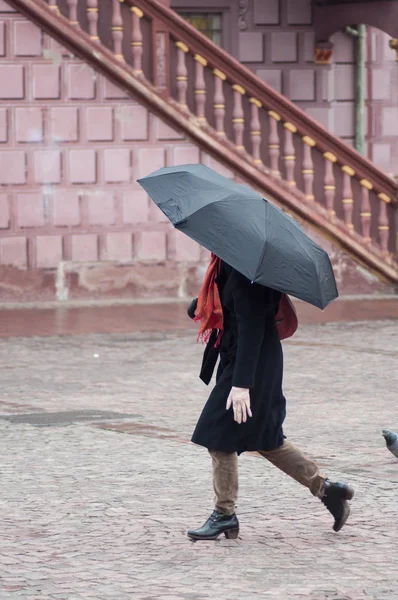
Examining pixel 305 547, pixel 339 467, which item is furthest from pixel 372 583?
pixel 339 467

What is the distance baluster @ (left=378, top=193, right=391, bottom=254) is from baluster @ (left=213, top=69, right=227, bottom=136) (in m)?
2.13

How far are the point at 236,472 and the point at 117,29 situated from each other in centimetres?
1092

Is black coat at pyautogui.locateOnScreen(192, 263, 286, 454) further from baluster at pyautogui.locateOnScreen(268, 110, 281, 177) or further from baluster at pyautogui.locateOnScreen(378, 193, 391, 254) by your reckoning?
baluster at pyautogui.locateOnScreen(378, 193, 391, 254)

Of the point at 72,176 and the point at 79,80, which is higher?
the point at 79,80

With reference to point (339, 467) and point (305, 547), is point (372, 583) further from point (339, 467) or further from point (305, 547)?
point (339, 467)

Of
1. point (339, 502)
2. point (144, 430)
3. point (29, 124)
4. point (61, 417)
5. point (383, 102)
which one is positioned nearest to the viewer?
point (339, 502)

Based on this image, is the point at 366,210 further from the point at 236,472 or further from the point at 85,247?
the point at 236,472

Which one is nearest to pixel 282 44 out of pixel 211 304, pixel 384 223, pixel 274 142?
pixel 274 142

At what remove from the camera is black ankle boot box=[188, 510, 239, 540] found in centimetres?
607

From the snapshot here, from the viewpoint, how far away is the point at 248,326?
596 centimetres

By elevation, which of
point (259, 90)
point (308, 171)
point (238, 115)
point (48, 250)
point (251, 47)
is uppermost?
point (251, 47)

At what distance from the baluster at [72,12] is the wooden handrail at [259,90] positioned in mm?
619

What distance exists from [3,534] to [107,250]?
10504 mm

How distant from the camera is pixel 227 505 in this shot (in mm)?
6125
